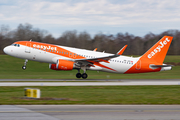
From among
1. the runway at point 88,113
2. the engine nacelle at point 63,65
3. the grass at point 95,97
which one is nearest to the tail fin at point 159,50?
the engine nacelle at point 63,65

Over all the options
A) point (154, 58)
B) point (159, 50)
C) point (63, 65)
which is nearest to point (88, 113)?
point (63, 65)

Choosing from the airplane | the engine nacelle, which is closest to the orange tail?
the airplane

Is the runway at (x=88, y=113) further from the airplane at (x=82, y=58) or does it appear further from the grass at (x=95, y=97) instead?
the airplane at (x=82, y=58)

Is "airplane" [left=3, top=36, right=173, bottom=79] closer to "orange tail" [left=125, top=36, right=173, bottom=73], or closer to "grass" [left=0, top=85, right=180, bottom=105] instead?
"orange tail" [left=125, top=36, right=173, bottom=73]

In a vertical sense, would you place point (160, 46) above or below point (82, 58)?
above

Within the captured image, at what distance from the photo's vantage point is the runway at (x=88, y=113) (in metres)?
11.1

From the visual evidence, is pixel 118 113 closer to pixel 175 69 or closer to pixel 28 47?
pixel 28 47

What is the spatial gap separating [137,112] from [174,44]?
321ft

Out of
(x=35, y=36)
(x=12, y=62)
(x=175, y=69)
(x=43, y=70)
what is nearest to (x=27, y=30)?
(x=35, y=36)

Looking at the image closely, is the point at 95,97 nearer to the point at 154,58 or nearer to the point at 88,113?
the point at 88,113

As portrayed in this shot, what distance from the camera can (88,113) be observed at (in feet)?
39.6

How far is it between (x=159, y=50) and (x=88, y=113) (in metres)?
28.2

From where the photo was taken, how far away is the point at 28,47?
3422 centimetres

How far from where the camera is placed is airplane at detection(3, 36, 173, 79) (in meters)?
34.2
